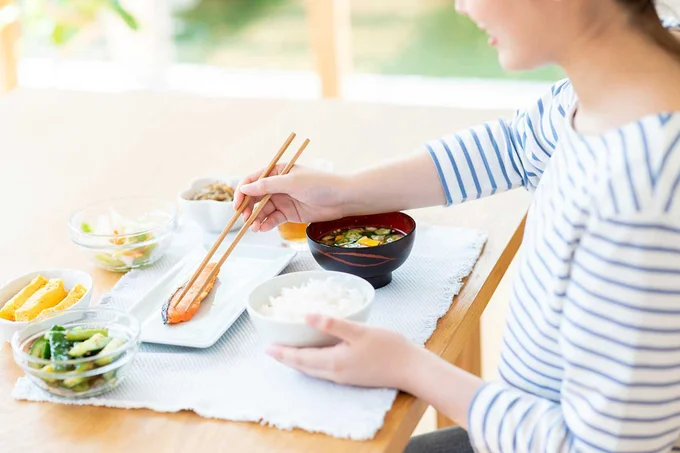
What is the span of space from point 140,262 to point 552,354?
71 cm

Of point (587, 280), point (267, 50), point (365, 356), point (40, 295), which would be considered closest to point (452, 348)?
point (365, 356)

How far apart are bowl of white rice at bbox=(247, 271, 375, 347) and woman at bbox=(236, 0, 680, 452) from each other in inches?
0.9

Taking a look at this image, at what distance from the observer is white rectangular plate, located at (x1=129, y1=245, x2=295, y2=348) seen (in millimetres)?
1222

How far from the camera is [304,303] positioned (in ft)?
3.78

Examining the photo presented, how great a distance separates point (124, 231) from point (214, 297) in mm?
245

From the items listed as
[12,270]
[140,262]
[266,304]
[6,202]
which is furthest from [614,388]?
[6,202]

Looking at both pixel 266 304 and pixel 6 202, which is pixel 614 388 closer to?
pixel 266 304

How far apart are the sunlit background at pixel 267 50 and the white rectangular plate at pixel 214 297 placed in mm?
1640

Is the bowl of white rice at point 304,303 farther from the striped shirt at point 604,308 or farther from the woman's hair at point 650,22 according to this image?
the woman's hair at point 650,22

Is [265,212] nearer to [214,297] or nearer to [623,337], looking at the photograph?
[214,297]

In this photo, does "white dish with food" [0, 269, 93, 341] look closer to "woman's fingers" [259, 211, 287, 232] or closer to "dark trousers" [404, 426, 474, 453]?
"woman's fingers" [259, 211, 287, 232]

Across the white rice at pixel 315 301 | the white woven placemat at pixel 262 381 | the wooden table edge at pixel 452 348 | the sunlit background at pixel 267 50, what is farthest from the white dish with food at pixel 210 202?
the sunlit background at pixel 267 50

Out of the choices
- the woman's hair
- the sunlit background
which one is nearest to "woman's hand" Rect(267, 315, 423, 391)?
the woman's hair

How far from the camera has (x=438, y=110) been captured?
6.84ft
